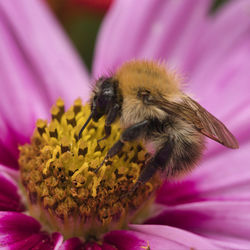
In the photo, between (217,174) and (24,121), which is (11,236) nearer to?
(24,121)

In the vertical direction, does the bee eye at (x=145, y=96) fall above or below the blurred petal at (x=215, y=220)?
above

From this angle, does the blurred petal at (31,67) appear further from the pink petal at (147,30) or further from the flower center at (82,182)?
the flower center at (82,182)

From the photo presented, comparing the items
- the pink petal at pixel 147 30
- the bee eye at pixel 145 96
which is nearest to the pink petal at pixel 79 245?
the bee eye at pixel 145 96

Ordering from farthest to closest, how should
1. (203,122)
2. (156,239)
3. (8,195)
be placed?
1. (8,195)
2. (156,239)
3. (203,122)

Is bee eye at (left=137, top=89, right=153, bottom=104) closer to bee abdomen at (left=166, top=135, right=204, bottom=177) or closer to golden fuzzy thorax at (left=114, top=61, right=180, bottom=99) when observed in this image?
golden fuzzy thorax at (left=114, top=61, right=180, bottom=99)

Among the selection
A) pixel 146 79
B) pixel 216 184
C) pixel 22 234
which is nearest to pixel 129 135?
pixel 146 79

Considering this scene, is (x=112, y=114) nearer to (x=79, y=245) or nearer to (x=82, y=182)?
(x=82, y=182)
